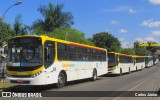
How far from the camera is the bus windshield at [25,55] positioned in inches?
739

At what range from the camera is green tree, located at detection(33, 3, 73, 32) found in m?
92.3

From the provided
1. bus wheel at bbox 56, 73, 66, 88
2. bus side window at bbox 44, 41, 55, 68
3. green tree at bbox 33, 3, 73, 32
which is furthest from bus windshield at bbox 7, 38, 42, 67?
green tree at bbox 33, 3, 73, 32

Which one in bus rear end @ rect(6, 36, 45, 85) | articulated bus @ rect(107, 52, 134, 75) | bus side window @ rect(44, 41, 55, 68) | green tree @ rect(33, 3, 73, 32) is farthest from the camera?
green tree @ rect(33, 3, 73, 32)

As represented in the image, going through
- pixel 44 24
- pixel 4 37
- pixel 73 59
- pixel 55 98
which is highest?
pixel 44 24

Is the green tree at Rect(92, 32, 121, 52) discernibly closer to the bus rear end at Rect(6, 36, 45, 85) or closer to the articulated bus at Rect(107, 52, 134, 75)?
the articulated bus at Rect(107, 52, 134, 75)

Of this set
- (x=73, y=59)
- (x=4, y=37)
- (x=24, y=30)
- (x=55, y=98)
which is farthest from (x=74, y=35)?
(x=55, y=98)

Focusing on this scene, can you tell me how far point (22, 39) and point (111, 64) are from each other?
19.3 meters

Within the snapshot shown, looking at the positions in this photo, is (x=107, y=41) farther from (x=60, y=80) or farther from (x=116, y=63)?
(x=60, y=80)

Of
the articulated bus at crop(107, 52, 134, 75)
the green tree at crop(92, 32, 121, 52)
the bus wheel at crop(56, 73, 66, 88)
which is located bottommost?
the bus wheel at crop(56, 73, 66, 88)

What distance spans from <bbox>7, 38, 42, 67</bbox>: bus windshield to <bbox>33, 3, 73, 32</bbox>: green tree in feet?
239

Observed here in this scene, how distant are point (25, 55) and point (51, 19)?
242 ft

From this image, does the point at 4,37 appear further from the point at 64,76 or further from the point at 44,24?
the point at 44,24

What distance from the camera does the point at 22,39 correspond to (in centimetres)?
1948

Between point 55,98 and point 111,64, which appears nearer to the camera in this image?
point 55,98
